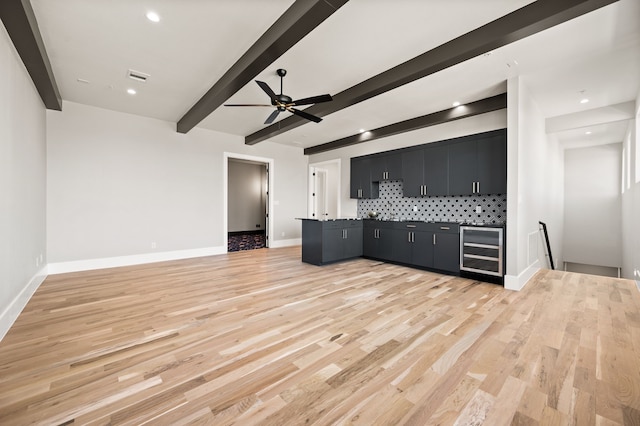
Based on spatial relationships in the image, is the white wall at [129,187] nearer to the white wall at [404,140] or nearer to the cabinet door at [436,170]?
the white wall at [404,140]

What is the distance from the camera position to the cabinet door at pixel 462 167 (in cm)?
473

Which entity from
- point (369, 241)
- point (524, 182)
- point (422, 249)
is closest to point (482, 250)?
point (422, 249)

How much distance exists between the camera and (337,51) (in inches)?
126

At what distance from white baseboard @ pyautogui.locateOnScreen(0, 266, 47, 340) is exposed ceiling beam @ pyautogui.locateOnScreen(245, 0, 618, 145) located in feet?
15.1

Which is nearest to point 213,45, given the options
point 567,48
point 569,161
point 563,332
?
point 567,48

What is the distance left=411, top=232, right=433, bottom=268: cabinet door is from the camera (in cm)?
491

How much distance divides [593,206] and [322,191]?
25.3 feet

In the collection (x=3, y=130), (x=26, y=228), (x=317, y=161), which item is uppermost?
(x=317, y=161)

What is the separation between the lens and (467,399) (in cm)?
165

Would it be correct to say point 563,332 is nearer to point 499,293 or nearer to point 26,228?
point 499,293

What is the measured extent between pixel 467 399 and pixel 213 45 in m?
3.99

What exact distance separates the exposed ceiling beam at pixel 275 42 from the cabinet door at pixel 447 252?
12.5 feet

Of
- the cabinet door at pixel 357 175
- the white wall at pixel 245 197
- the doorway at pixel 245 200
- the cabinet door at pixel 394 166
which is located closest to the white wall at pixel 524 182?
the cabinet door at pixel 394 166

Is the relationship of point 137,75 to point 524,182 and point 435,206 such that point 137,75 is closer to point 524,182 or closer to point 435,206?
point 435,206
